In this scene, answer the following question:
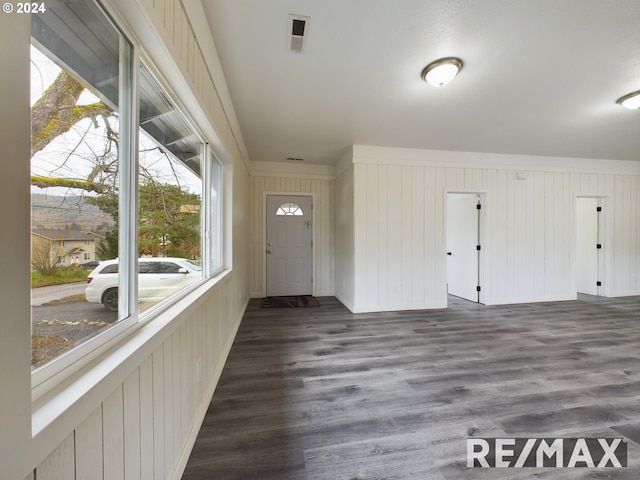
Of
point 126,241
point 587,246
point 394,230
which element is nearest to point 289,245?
→ point 394,230

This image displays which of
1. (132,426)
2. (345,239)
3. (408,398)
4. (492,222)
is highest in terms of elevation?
(492,222)

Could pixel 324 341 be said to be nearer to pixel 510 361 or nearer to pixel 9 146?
pixel 510 361

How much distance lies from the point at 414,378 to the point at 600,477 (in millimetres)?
1030

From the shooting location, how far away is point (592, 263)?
198 inches

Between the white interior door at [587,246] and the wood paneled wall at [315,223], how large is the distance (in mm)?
5255

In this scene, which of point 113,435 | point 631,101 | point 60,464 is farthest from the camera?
point 631,101

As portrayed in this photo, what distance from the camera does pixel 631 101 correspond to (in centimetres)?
253

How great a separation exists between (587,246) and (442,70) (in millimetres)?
5698

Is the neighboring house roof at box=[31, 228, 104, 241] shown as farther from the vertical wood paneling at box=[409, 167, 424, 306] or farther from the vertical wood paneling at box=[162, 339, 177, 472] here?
the vertical wood paneling at box=[409, 167, 424, 306]

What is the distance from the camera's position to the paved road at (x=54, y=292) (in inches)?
23.6

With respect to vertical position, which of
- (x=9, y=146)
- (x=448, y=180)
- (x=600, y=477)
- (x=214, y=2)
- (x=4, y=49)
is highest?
(x=214, y=2)

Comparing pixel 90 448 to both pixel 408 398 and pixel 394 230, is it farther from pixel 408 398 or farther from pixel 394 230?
pixel 394 230

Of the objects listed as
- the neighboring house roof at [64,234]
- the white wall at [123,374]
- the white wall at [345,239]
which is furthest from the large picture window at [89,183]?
the white wall at [345,239]

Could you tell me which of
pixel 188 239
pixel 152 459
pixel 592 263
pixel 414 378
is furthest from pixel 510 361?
pixel 592 263
